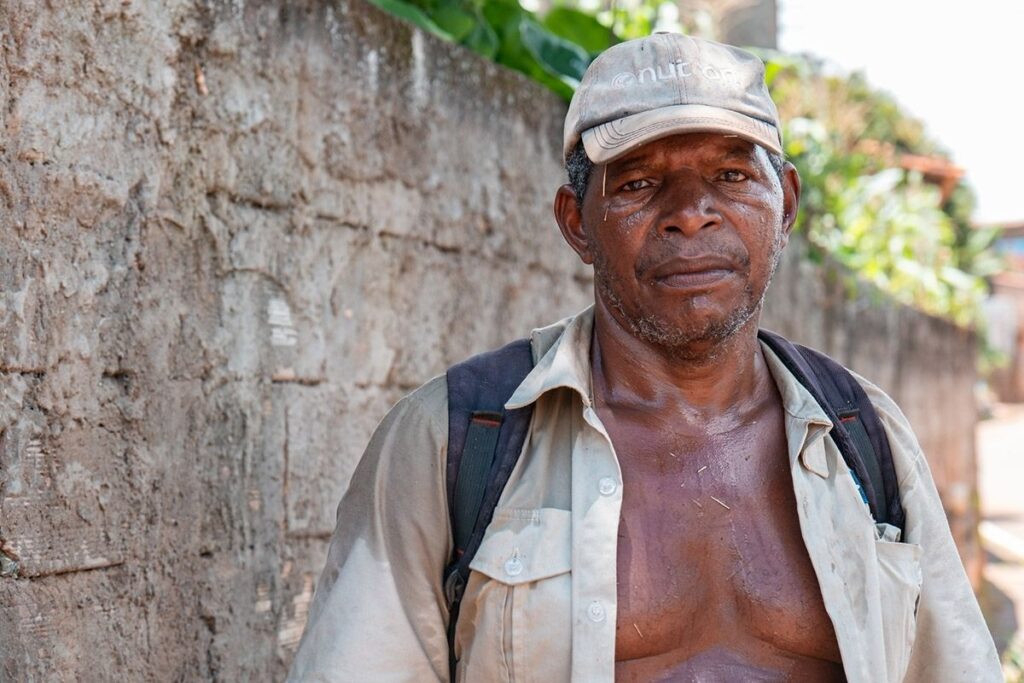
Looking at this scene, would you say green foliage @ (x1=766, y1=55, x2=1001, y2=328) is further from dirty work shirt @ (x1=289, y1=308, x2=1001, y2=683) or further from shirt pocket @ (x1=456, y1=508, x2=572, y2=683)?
shirt pocket @ (x1=456, y1=508, x2=572, y2=683)

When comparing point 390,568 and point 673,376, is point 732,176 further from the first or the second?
point 390,568

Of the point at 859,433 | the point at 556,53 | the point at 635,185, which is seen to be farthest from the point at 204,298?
the point at 556,53

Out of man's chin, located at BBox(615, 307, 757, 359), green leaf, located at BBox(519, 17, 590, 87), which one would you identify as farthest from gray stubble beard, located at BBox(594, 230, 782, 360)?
green leaf, located at BBox(519, 17, 590, 87)

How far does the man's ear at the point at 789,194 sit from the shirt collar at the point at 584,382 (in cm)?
25

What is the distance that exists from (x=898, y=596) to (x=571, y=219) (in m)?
0.91

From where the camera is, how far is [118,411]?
223 cm

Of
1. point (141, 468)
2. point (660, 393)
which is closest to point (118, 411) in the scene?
point (141, 468)

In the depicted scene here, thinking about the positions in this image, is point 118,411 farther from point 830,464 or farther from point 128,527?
point 830,464

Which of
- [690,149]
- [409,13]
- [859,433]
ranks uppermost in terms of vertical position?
[409,13]

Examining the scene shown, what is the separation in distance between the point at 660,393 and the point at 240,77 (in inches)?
45.7

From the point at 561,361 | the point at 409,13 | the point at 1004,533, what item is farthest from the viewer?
the point at 1004,533

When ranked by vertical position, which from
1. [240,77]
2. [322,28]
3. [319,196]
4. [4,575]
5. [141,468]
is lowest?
[4,575]

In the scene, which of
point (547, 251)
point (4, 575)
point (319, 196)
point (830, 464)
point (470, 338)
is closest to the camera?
point (4, 575)

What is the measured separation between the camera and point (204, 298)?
246 centimetres
